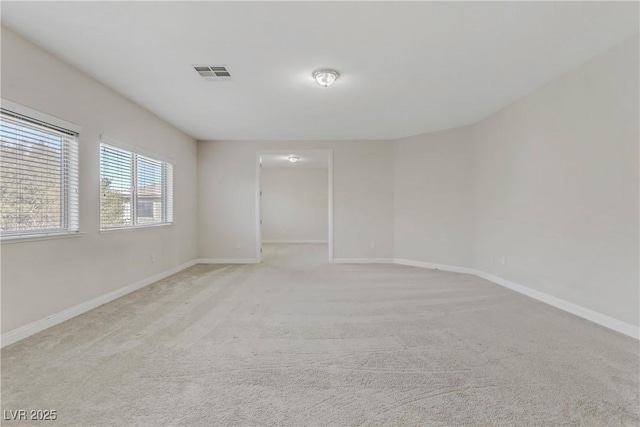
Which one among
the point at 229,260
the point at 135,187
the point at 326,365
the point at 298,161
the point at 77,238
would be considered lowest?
the point at 326,365

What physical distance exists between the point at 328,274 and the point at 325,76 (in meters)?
3.17

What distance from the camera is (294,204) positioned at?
32.6 feet

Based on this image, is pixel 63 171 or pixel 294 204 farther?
pixel 294 204

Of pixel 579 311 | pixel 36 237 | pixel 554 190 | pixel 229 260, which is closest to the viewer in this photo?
pixel 36 237

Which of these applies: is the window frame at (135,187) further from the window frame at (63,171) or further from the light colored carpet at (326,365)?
the light colored carpet at (326,365)

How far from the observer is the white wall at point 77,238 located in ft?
7.69

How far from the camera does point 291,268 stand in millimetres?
5508

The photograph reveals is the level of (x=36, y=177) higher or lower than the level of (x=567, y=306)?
higher

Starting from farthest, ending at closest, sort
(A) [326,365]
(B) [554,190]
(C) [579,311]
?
1. (B) [554,190]
2. (C) [579,311]
3. (A) [326,365]

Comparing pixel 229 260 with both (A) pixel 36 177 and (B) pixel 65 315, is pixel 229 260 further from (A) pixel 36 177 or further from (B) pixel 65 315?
(A) pixel 36 177

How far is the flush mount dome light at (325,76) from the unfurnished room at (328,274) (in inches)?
0.9

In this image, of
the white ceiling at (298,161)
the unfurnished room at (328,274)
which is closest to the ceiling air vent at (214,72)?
the unfurnished room at (328,274)

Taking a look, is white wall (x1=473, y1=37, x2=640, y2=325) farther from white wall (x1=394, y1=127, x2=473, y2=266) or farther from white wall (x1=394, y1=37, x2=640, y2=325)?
white wall (x1=394, y1=127, x2=473, y2=266)

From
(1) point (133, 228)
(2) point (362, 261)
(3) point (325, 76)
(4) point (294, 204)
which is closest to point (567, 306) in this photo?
(2) point (362, 261)
